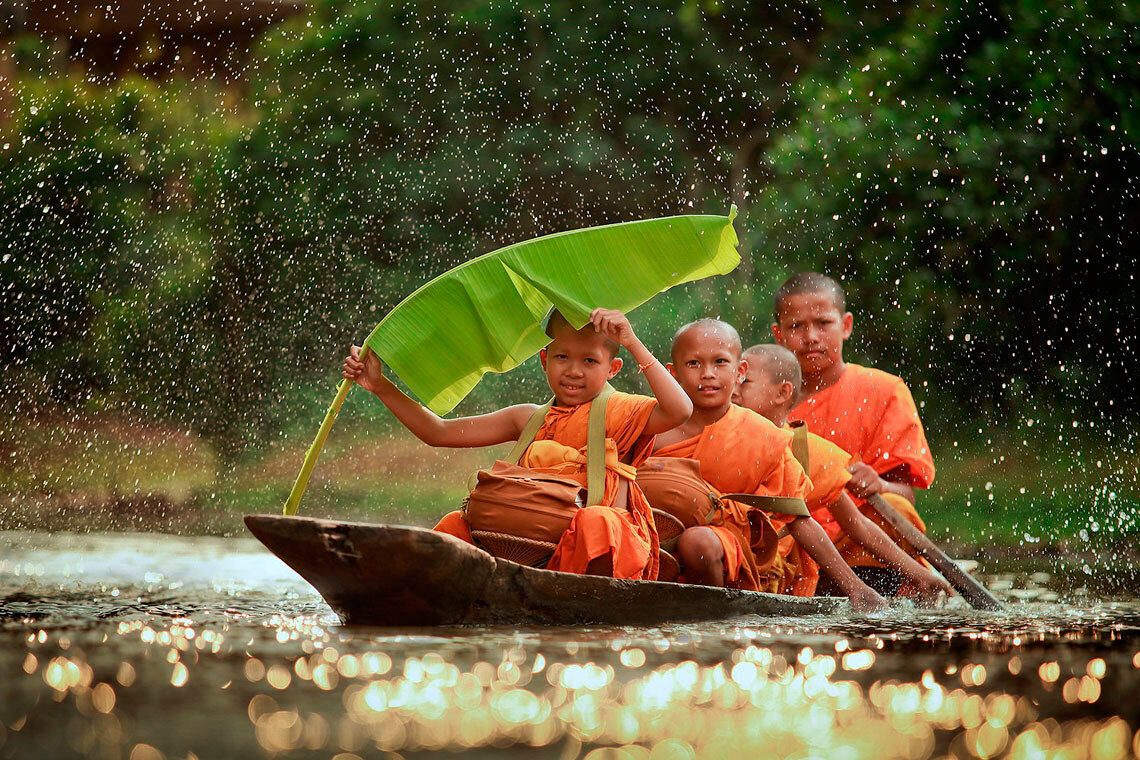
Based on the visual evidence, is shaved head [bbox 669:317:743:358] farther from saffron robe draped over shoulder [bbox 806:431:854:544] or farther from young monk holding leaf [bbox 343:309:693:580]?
saffron robe draped over shoulder [bbox 806:431:854:544]

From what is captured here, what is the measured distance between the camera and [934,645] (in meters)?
4.22

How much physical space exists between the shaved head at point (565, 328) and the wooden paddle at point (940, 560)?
5.39 feet

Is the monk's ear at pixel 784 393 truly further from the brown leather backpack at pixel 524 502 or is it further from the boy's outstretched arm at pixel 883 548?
the brown leather backpack at pixel 524 502

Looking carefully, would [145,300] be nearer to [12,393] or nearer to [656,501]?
[12,393]

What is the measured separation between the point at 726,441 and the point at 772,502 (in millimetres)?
254

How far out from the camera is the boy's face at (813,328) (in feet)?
20.1

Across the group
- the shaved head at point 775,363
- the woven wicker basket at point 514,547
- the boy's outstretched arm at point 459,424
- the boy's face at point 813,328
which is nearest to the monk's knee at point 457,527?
the woven wicker basket at point 514,547

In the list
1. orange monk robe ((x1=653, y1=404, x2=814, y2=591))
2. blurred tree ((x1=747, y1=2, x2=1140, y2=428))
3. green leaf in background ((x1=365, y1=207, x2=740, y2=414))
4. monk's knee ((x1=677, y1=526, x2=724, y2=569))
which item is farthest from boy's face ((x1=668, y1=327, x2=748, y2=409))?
blurred tree ((x1=747, y1=2, x2=1140, y2=428))

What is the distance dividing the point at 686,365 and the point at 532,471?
84cm

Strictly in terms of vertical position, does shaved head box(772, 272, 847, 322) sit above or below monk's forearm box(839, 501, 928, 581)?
above

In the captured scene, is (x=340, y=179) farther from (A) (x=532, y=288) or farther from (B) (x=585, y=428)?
(B) (x=585, y=428)

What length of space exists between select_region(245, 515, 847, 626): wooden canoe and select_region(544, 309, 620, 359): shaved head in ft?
2.55

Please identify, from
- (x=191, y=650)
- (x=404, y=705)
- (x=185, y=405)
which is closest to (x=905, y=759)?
(x=404, y=705)

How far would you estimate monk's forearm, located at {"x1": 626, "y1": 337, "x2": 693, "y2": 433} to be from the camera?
13.9 ft
